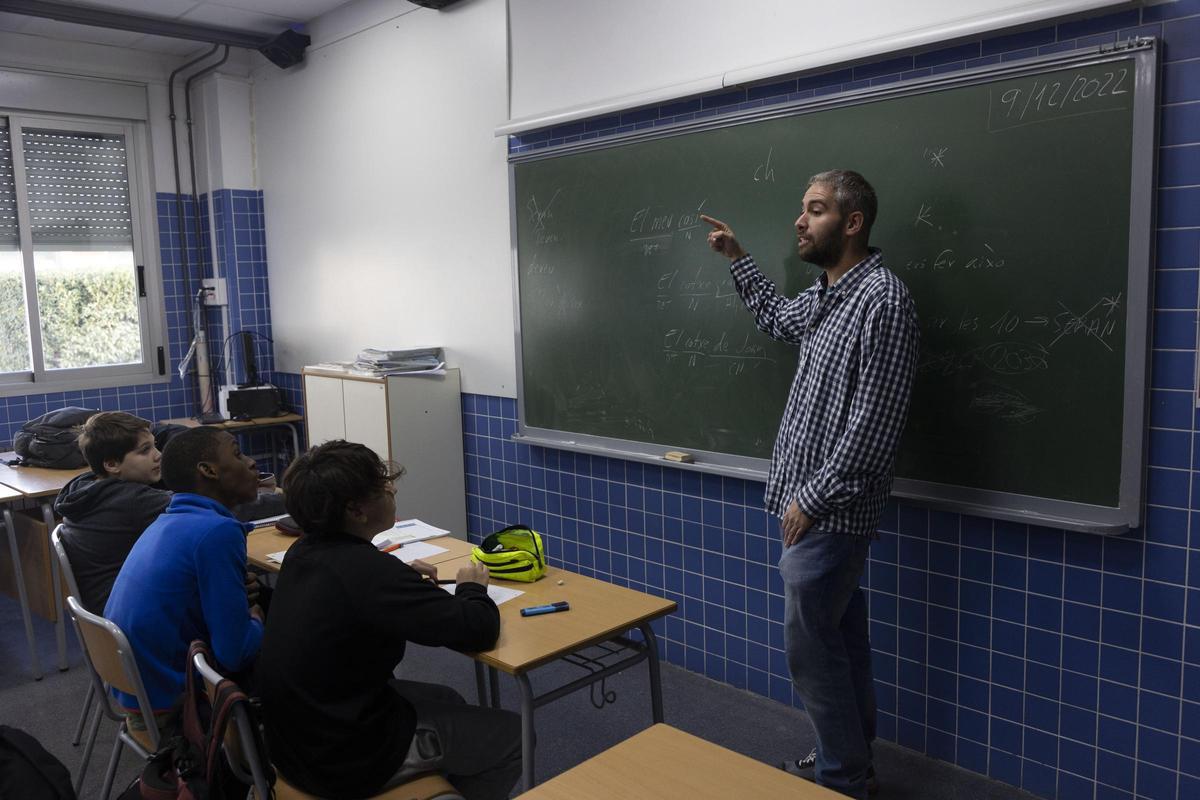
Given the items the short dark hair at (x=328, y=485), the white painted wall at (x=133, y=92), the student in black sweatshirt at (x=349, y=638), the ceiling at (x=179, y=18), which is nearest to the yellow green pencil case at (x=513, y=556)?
the student in black sweatshirt at (x=349, y=638)

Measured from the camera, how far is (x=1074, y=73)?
2414 millimetres

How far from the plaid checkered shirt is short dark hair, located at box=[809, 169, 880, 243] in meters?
0.12

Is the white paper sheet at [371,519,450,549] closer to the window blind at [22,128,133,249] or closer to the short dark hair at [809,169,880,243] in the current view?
the short dark hair at [809,169,880,243]

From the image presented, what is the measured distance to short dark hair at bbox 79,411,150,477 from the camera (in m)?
3.02

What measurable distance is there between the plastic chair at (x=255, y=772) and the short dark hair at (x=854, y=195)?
186 centimetres

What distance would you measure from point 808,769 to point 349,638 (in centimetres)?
170

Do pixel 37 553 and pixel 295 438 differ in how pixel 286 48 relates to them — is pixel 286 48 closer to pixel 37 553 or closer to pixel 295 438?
pixel 295 438

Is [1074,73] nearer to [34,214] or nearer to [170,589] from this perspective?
[170,589]

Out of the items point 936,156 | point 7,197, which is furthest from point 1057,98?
point 7,197

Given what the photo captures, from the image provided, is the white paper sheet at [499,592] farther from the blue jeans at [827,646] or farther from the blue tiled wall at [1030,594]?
the blue tiled wall at [1030,594]

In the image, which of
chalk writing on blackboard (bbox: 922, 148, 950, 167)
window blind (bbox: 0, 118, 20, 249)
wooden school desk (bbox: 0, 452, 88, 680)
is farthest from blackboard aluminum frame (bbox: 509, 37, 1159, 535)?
window blind (bbox: 0, 118, 20, 249)

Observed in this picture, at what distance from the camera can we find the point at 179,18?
5.26 meters

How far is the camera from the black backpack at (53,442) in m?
4.46

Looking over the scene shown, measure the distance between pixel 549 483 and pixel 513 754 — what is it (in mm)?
2085
